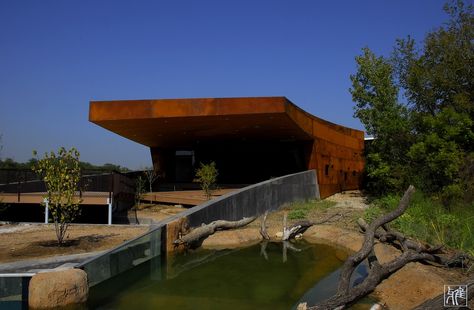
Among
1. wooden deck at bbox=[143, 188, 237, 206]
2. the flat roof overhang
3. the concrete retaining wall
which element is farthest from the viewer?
wooden deck at bbox=[143, 188, 237, 206]

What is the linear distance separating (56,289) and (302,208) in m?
11.4

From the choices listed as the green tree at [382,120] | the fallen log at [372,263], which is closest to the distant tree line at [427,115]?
the green tree at [382,120]

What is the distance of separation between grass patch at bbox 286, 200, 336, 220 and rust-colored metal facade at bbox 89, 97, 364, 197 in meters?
3.13

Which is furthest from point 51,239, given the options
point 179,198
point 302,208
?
point 302,208

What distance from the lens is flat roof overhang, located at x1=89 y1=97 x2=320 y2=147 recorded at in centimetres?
1502

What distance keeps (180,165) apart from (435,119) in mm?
15594

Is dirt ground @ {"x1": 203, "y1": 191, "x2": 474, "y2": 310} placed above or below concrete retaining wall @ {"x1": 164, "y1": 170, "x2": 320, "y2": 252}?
below

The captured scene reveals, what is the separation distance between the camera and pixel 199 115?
49.5 ft

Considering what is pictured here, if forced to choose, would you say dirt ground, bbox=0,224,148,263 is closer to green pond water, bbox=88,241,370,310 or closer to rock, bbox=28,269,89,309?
green pond water, bbox=88,241,370,310

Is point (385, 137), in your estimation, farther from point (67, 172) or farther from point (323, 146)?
point (67, 172)

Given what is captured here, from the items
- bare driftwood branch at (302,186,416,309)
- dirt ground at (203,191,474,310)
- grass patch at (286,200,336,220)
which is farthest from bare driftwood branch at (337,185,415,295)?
grass patch at (286,200,336,220)

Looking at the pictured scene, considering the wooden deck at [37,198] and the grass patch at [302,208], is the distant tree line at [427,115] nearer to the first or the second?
the grass patch at [302,208]

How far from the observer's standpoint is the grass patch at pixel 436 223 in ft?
28.1

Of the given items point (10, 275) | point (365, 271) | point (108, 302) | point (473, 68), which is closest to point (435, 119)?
point (473, 68)
